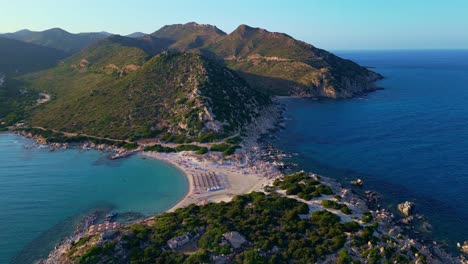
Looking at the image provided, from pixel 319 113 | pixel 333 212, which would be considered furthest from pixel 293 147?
pixel 319 113

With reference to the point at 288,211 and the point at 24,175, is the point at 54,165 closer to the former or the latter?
the point at 24,175

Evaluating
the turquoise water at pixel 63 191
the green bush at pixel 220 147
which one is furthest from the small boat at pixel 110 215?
the green bush at pixel 220 147

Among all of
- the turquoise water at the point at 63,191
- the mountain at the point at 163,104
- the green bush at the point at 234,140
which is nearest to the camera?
the turquoise water at the point at 63,191

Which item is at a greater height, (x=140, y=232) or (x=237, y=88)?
(x=237, y=88)

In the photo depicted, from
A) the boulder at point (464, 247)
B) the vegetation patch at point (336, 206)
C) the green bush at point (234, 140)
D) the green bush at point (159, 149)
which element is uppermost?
the green bush at point (234, 140)

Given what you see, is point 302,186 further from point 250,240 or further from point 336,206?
point 250,240

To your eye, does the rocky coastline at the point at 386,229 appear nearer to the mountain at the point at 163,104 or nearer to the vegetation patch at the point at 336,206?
the vegetation patch at the point at 336,206

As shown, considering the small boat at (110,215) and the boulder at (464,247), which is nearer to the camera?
the boulder at (464,247)
